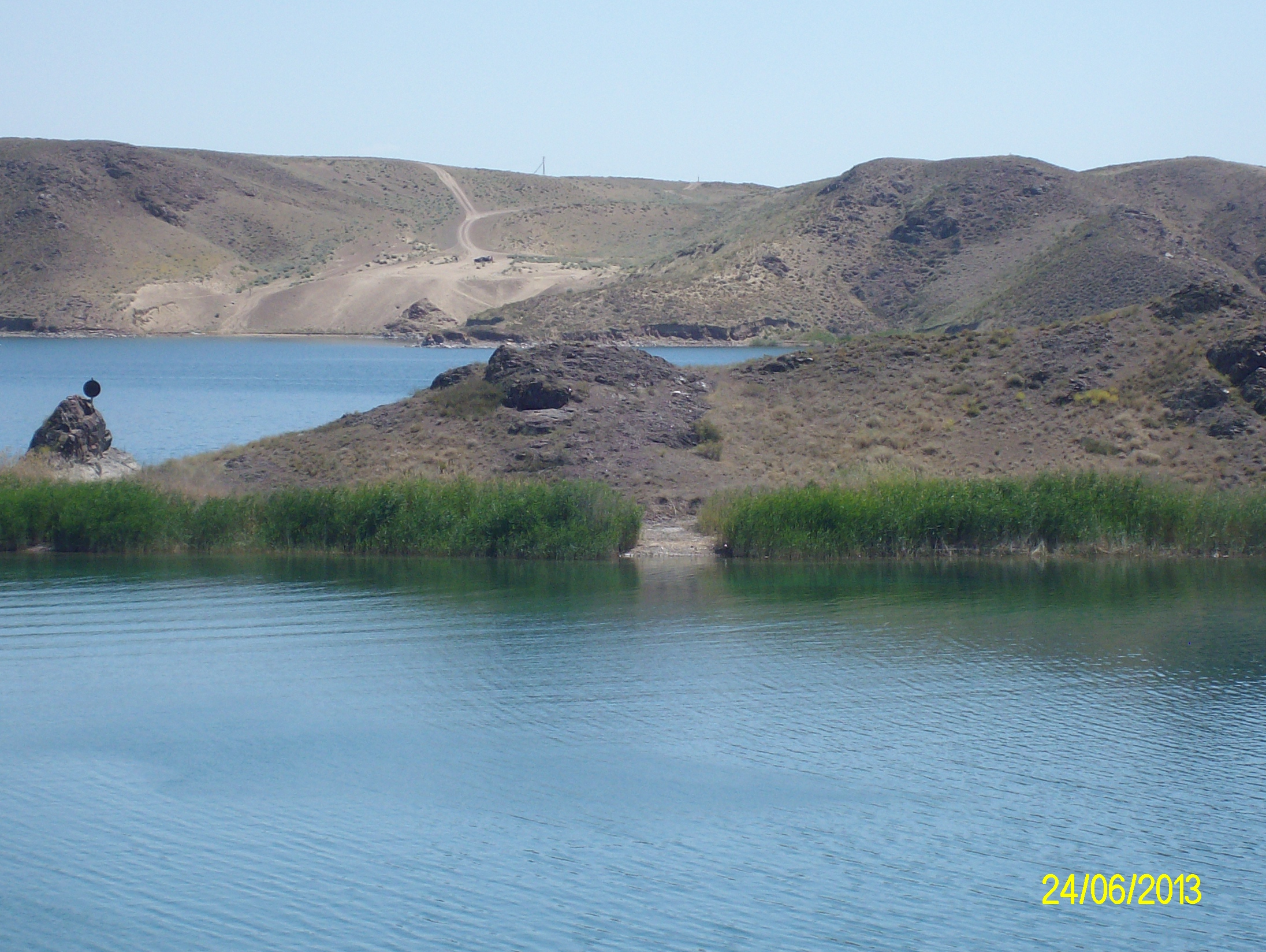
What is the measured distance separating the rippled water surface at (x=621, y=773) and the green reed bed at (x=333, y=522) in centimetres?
483

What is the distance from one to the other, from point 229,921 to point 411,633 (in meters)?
8.52

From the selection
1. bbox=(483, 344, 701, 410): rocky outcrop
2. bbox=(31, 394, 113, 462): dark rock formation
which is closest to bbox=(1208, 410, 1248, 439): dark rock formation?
bbox=(483, 344, 701, 410): rocky outcrop

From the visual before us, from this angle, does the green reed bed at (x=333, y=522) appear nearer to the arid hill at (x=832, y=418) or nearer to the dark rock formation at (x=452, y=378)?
the arid hill at (x=832, y=418)

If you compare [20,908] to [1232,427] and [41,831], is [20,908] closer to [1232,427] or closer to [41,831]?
[41,831]

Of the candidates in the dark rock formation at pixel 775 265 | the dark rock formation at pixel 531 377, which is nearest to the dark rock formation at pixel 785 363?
the dark rock formation at pixel 531 377

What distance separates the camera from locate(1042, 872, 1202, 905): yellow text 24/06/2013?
8680mm

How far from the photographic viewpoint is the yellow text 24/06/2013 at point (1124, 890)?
28.5ft

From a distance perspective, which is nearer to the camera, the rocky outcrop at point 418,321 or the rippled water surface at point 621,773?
the rippled water surface at point 621,773

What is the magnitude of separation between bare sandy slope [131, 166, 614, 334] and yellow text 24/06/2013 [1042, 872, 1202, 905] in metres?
113

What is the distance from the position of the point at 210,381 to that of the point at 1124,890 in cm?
6735

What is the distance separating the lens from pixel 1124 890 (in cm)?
885

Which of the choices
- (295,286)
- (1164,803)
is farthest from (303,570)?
(295,286)

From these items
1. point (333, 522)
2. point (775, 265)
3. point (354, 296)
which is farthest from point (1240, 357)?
point (354, 296)

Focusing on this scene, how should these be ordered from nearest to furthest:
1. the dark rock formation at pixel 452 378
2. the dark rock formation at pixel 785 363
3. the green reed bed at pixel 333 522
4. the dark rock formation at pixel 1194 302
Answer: the green reed bed at pixel 333 522
the dark rock formation at pixel 452 378
the dark rock formation at pixel 1194 302
the dark rock formation at pixel 785 363
